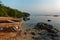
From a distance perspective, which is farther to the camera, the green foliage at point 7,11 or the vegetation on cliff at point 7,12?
the green foliage at point 7,11

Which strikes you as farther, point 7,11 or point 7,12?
point 7,11

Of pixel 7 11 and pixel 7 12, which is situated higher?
pixel 7 11

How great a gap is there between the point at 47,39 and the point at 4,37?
2522 cm

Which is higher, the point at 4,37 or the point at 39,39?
the point at 4,37

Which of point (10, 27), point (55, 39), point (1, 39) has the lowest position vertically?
point (55, 39)

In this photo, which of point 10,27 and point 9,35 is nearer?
point 9,35

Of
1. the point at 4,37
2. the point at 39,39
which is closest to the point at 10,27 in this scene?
the point at 4,37

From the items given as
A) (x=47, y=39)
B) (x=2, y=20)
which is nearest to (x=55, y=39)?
(x=47, y=39)

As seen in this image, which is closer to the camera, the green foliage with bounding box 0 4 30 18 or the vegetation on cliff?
the vegetation on cliff

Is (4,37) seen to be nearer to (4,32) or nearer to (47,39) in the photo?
(4,32)

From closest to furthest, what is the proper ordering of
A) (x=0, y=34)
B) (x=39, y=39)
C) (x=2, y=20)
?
(x=0, y=34), (x=2, y=20), (x=39, y=39)

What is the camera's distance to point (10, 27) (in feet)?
30.1

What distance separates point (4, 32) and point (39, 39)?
24021mm

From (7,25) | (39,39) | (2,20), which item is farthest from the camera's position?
(39,39)
